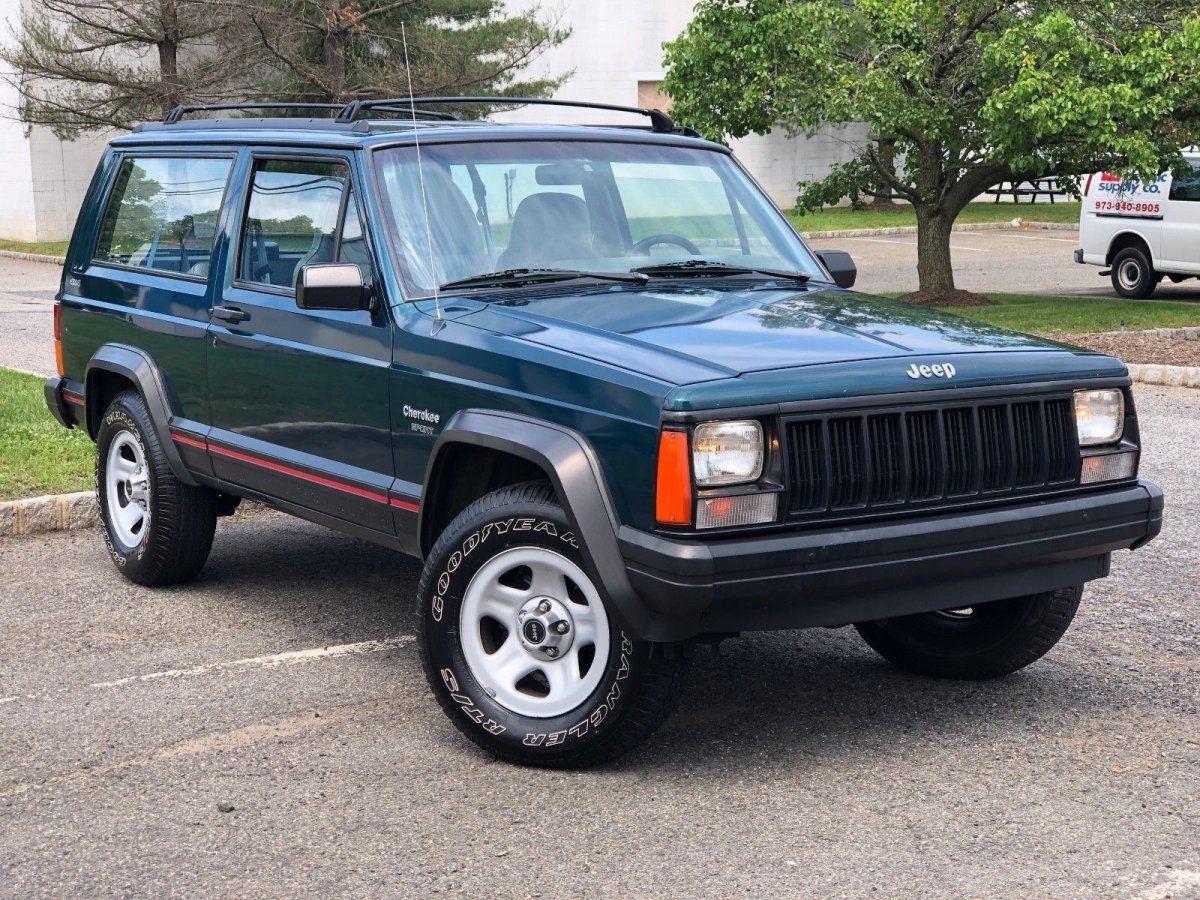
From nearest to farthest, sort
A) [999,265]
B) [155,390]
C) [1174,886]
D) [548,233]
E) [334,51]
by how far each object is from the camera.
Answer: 1. [1174,886]
2. [548,233]
3. [155,390]
4. [334,51]
5. [999,265]

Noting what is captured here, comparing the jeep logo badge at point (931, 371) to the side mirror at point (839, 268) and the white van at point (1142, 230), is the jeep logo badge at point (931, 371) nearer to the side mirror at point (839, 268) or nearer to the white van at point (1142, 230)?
the side mirror at point (839, 268)

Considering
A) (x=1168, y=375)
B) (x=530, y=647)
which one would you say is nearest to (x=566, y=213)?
(x=530, y=647)

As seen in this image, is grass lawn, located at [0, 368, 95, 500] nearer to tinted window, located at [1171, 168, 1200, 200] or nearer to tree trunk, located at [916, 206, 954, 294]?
tree trunk, located at [916, 206, 954, 294]

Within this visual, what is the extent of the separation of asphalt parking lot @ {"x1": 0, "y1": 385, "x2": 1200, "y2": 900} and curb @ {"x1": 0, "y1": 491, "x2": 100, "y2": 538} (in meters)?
1.29

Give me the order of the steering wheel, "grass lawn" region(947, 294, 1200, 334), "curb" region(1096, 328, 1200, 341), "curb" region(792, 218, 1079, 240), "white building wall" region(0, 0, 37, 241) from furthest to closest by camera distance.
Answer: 1. "curb" region(792, 218, 1079, 240)
2. "white building wall" region(0, 0, 37, 241)
3. "grass lawn" region(947, 294, 1200, 334)
4. "curb" region(1096, 328, 1200, 341)
5. the steering wheel

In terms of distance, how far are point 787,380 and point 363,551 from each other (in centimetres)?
387

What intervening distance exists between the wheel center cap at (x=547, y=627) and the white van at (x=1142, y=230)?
55.0ft

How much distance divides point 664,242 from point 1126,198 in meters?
17.0

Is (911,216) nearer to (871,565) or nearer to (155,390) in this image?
(155,390)

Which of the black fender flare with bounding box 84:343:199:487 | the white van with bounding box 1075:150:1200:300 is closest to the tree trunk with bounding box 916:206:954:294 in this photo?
the white van with bounding box 1075:150:1200:300

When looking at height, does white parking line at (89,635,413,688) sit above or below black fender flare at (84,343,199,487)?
below

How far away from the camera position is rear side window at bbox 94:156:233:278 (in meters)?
6.68

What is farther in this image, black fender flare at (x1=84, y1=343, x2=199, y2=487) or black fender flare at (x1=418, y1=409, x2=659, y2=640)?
black fender flare at (x1=84, y1=343, x2=199, y2=487)

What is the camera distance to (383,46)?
93.2ft
